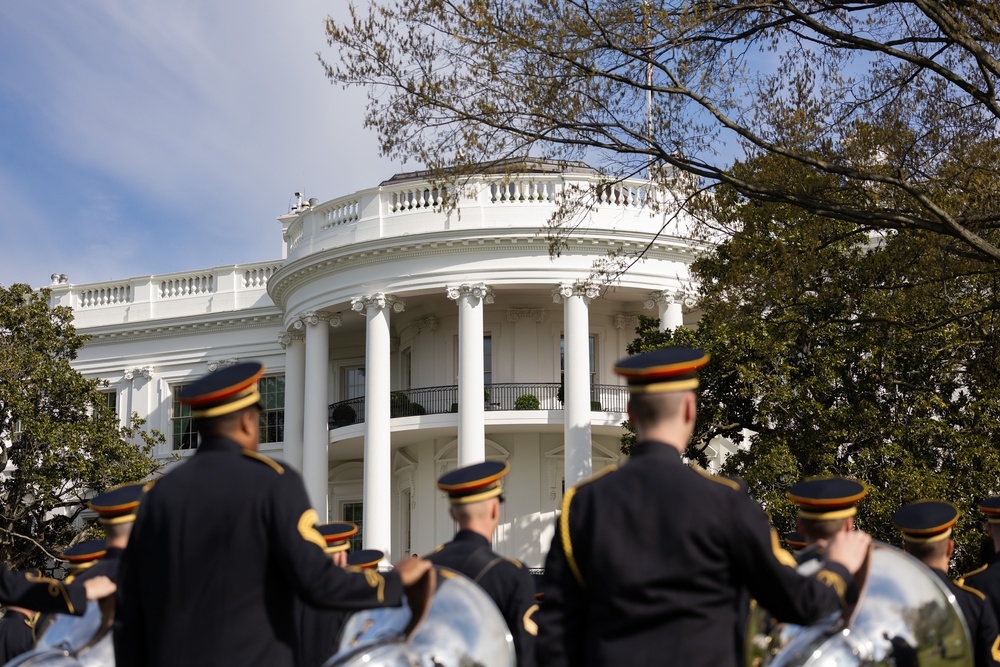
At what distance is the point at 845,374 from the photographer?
73.9ft

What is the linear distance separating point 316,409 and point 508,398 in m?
4.89

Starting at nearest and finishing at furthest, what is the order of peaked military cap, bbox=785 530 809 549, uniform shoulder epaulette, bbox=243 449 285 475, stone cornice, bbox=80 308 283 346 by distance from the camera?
1. uniform shoulder epaulette, bbox=243 449 285 475
2. peaked military cap, bbox=785 530 809 549
3. stone cornice, bbox=80 308 283 346

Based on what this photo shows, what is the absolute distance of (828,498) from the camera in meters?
4.88

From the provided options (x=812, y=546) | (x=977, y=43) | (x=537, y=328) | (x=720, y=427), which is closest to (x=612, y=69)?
(x=977, y=43)

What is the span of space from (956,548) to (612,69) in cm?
1025

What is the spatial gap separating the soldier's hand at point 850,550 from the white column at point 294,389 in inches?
1229

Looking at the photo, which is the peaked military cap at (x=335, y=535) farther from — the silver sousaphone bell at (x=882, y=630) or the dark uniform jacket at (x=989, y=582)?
the silver sousaphone bell at (x=882, y=630)

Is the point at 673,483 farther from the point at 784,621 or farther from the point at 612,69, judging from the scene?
the point at 612,69

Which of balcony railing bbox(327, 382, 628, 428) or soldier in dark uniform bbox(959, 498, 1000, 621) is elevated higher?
balcony railing bbox(327, 382, 628, 428)

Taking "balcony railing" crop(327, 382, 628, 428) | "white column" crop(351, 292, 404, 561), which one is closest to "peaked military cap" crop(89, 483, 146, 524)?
"white column" crop(351, 292, 404, 561)

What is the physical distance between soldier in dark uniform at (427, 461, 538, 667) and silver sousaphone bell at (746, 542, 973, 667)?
1.25 metres

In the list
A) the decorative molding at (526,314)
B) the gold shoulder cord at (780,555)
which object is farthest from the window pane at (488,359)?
the gold shoulder cord at (780,555)

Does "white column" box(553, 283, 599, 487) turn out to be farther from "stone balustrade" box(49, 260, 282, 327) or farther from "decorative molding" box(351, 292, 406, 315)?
"stone balustrade" box(49, 260, 282, 327)

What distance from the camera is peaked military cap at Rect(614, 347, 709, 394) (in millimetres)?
4141
